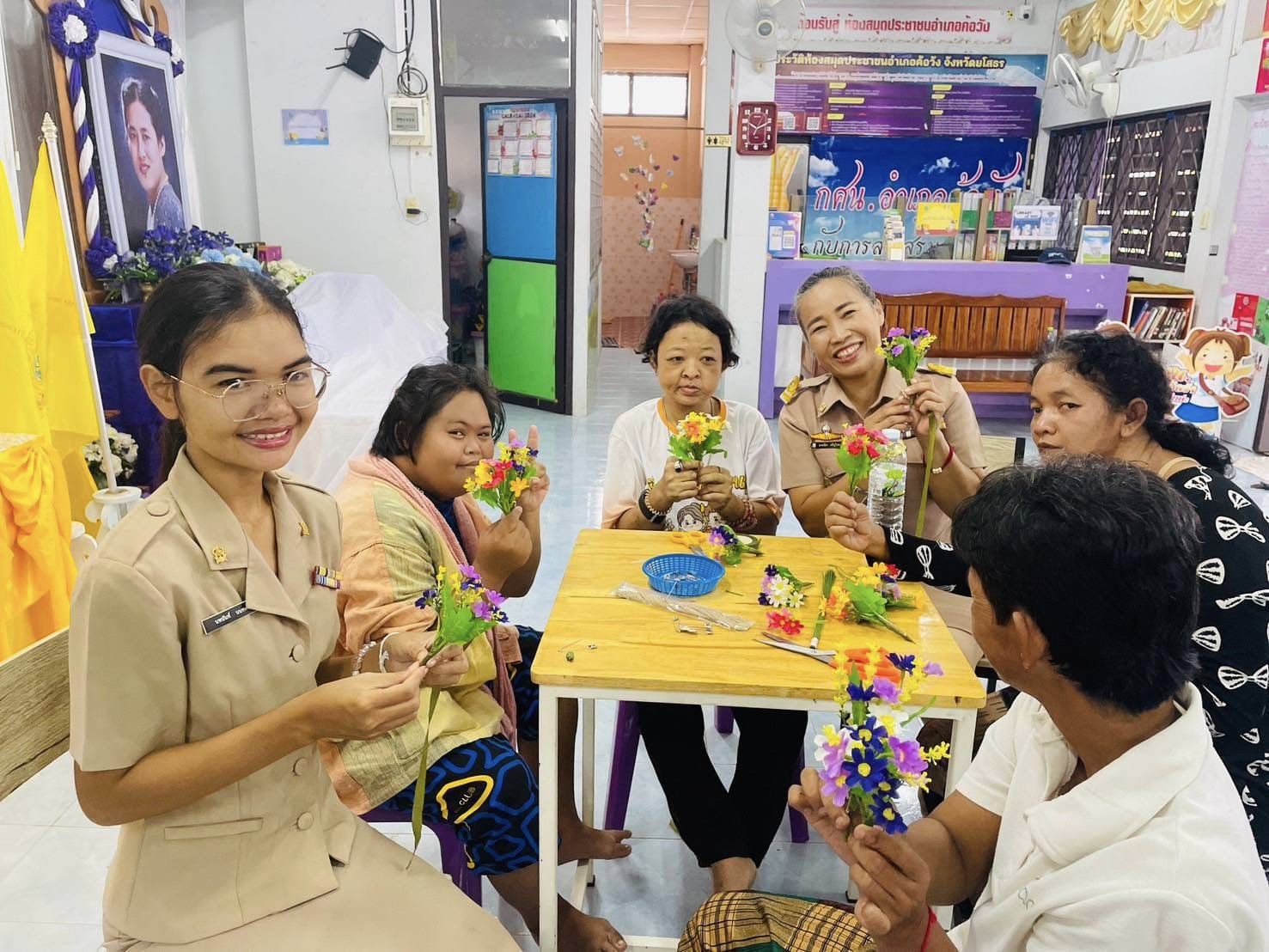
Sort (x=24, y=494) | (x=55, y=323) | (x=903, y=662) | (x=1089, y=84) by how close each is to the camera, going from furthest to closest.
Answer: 1. (x=1089, y=84)
2. (x=55, y=323)
3. (x=24, y=494)
4. (x=903, y=662)

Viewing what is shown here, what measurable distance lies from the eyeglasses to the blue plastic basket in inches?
33.6

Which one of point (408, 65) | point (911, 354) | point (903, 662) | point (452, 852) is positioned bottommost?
point (452, 852)

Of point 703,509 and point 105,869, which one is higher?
point 703,509

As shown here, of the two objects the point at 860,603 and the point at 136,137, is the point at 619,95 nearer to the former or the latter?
the point at 136,137

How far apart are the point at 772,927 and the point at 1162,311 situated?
660 centimetres

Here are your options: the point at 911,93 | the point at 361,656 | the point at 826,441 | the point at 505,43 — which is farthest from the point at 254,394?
the point at 911,93

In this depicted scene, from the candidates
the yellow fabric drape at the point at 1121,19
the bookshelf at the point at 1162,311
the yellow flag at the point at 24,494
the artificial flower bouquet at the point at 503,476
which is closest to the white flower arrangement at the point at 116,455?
the yellow flag at the point at 24,494

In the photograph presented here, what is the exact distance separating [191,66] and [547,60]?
2481 millimetres

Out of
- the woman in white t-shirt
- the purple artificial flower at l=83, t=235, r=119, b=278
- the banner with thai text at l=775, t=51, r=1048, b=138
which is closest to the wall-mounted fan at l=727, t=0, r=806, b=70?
the banner with thai text at l=775, t=51, r=1048, b=138

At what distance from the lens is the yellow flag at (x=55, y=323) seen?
3.40 m

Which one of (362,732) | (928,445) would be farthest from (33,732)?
(928,445)

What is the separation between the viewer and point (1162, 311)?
6.58 meters

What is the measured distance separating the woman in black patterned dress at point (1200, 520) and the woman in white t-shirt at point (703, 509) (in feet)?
1.57

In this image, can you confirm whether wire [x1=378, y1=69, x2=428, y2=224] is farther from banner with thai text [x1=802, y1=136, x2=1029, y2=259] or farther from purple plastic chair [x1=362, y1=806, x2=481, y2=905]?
purple plastic chair [x1=362, y1=806, x2=481, y2=905]
